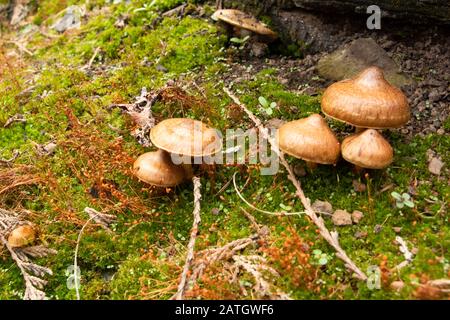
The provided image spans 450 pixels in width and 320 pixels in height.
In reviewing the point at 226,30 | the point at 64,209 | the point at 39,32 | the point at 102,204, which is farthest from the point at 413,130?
the point at 39,32

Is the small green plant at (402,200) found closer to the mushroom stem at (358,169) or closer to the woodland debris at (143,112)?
the mushroom stem at (358,169)

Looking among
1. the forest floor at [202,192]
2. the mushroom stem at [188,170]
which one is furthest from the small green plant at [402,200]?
the mushroom stem at [188,170]

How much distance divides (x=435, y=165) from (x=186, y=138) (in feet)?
7.90

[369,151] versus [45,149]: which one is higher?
[369,151]

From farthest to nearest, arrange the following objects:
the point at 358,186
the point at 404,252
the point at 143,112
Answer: the point at 143,112, the point at 358,186, the point at 404,252

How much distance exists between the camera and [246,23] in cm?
585

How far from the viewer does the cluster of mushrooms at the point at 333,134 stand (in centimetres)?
410

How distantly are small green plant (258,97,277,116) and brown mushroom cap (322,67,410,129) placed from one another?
877 mm

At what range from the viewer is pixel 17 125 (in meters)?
5.90

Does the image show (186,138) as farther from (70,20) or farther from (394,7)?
(70,20)

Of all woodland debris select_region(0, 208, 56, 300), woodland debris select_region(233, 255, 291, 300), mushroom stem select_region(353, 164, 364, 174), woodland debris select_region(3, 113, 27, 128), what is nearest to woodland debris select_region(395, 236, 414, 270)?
mushroom stem select_region(353, 164, 364, 174)

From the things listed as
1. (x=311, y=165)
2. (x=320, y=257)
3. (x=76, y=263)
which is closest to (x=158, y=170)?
(x=76, y=263)

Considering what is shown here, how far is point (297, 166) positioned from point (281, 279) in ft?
3.99

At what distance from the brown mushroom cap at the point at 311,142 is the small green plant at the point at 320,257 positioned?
30.9 inches
